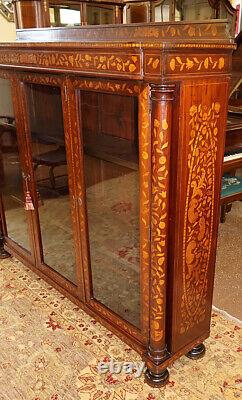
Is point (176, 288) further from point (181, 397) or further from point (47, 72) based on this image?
point (47, 72)

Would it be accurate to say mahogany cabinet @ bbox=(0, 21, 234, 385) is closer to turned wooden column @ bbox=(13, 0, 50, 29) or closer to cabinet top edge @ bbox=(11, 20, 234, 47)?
cabinet top edge @ bbox=(11, 20, 234, 47)

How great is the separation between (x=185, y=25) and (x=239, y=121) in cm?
148

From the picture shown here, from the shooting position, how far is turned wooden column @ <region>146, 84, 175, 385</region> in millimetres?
1084

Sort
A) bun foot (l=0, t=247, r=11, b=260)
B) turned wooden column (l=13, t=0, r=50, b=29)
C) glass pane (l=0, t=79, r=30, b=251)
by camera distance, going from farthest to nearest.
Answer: bun foot (l=0, t=247, r=11, b=260)
turned wooden column (l=13, t=0, r=50, b=29)
glass pane (l=0, t=79, r=30, b=251)

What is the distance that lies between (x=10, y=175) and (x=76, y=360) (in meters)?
1.01

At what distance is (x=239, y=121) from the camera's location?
254 centimetres

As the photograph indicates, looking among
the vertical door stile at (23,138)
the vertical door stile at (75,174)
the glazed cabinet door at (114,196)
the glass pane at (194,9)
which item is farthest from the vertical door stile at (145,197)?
the glass pane at (194,9)

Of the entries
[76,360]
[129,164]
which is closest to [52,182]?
[129,164]

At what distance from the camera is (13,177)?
2.00 metres

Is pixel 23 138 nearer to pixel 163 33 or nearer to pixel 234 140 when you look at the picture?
pixel 163 33

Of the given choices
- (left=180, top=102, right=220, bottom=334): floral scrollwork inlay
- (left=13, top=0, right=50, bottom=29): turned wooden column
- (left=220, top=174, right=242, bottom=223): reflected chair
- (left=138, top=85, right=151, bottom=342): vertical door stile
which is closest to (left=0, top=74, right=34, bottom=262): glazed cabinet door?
(left=13, top=0, right=50, bottom=29): turned wooden column

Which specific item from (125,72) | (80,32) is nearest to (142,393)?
(125,72)

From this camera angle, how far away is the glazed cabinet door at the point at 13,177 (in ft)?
5.78

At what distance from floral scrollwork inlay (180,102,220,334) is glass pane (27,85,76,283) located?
1.89ft
